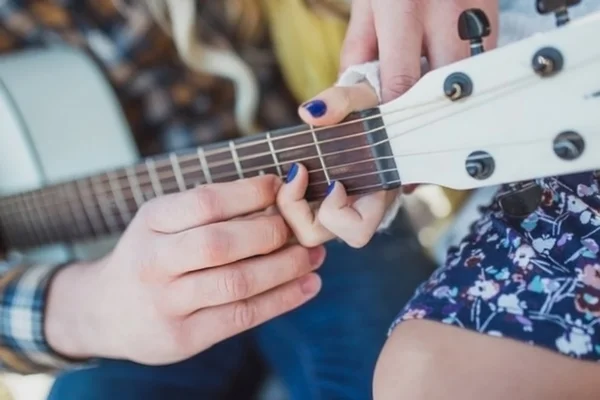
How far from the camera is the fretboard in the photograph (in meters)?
0.54

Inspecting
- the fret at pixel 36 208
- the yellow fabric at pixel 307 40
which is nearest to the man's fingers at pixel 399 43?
the yellow fabric at pixel 307 40

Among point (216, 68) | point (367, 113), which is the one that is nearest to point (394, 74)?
point (367, 113)

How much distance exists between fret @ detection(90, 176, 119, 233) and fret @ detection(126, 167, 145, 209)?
46 mm

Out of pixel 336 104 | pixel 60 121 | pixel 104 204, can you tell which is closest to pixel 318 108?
pixel 336 104

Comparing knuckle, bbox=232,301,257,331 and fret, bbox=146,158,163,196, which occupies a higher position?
fret, bbox=146,158,163,196

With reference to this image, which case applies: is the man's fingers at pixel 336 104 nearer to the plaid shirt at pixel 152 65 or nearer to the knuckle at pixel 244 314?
the knuckle at pixel 244 314

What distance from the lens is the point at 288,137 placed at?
1.89ft

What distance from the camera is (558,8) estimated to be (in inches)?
17.6

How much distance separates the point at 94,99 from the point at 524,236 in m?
0.49

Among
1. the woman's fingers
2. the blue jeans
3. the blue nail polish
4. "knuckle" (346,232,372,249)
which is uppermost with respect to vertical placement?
the blue nail polish

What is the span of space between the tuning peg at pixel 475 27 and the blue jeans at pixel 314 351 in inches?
14.0

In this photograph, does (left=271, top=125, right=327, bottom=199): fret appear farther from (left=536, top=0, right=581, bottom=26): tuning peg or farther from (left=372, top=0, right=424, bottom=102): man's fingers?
(left=536, top=0, right=581, bottom=26): tuning peg

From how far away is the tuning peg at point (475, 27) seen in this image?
48 centimetres

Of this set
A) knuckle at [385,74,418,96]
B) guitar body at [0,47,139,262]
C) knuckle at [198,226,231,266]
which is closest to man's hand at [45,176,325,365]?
knuckle at [198,226,231,266]
